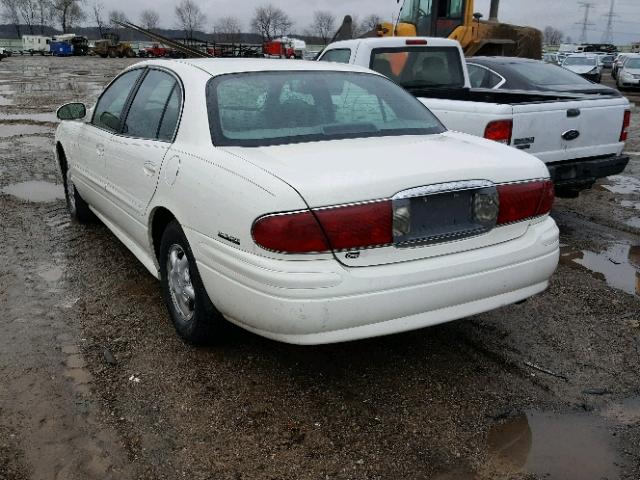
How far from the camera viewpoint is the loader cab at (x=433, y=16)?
13867 millimetres

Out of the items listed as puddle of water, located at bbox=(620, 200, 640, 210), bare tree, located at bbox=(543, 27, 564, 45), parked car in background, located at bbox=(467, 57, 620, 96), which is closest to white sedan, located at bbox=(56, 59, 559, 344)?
puddle of water, located at bbox=(620, 200, 640, 210)

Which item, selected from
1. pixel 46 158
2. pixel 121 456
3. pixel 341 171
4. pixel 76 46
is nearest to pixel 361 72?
pixel 341 171

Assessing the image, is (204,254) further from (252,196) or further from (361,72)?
(361,72)

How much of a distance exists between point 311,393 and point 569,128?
149 inches

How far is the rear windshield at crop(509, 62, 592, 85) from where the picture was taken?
345 inches

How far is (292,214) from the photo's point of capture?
2.54m

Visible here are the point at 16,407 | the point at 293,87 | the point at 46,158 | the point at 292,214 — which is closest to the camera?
the point at 292,214

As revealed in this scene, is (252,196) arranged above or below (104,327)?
above

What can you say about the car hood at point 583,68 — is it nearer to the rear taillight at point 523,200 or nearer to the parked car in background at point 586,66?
the parked car in background at point 586,66

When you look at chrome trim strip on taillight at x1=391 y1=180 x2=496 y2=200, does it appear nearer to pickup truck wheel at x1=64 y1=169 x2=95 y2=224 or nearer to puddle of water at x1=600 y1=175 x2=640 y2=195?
pickup truck wheel at x1=64 y1=169 x2=95 y2=224

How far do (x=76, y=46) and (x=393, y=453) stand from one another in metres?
72.4

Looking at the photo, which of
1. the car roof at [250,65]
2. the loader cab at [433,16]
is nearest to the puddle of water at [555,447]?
the car roof at [250,65]

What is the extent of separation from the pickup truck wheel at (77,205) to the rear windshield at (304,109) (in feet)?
8.63

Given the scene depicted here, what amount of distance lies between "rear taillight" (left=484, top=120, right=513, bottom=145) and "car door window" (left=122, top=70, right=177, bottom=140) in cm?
269
